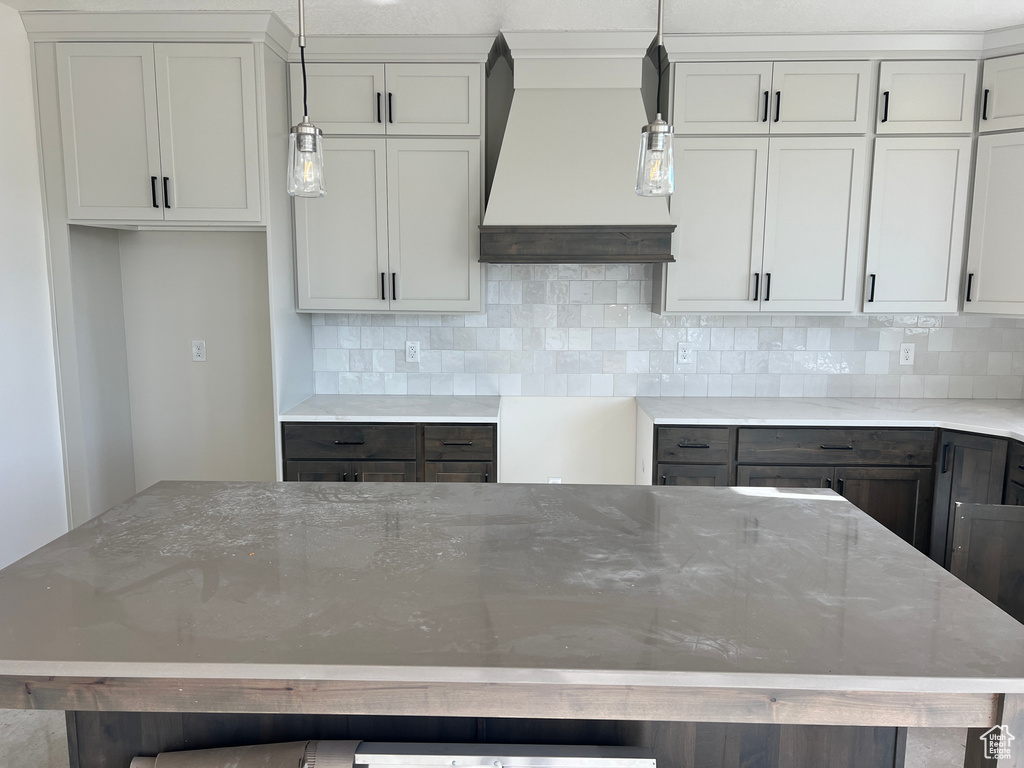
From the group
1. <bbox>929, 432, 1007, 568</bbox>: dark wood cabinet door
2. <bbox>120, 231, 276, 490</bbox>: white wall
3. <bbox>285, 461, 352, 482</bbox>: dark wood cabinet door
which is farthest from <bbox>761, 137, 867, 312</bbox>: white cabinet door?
<bbox>120, 231, 276, 490</bbox>: white wall

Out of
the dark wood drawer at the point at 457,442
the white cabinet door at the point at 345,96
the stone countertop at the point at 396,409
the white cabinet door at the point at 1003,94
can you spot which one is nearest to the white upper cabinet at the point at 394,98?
the white cabinet door at the point at 345,96

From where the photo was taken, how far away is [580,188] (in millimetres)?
3129

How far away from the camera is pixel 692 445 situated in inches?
123

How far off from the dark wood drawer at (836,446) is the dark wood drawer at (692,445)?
0.09 meters

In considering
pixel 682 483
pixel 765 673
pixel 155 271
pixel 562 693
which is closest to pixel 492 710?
pixel 562 693

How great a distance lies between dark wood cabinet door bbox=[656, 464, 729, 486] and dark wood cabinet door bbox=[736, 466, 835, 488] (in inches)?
3.0

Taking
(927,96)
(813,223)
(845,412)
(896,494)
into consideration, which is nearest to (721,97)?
(813,223)

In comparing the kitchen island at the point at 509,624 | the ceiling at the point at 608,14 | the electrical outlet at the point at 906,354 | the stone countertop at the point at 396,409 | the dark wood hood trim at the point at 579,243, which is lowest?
the kitchen island at the point at 509,624

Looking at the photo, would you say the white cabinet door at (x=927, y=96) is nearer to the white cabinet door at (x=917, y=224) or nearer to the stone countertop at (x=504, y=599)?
the white cabinet door at (x=917, y=224)

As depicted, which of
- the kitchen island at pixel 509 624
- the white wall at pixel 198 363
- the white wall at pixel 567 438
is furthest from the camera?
the white wall at pixel 567 438

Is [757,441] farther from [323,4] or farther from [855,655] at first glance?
[323,4]

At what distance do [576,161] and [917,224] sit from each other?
1.69m

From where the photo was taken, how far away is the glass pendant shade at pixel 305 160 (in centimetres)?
147

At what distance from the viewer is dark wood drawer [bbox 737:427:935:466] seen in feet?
10.1
